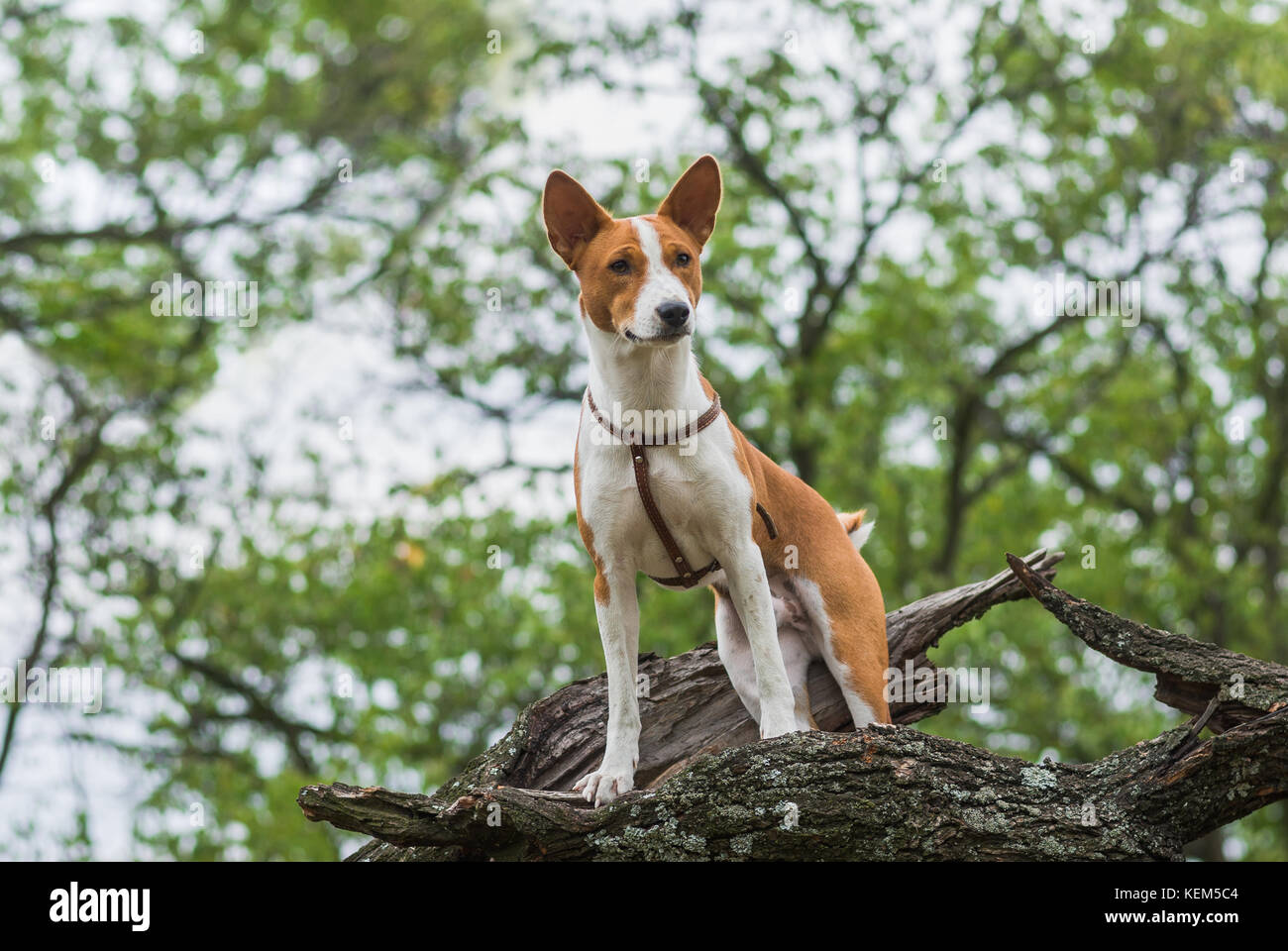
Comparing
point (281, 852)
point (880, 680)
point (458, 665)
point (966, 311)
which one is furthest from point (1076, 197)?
point (281, 852)

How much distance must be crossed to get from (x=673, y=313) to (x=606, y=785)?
210cm

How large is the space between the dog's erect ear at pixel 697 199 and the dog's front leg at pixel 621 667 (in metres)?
1.65

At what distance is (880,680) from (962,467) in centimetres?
1182

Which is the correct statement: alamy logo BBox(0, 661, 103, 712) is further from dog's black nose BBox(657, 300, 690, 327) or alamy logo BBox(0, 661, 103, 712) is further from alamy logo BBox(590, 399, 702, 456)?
dog's black nose BBox(657, 300, 690, 327)

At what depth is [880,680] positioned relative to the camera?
644 centimetres

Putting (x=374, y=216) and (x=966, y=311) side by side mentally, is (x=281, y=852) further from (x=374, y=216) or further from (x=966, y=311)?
(x=966, y=311)

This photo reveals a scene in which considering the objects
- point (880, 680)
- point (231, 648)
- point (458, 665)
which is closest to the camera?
point (880, 680)

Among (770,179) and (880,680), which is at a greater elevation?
(770,179)

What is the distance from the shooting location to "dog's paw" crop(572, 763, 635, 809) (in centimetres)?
569

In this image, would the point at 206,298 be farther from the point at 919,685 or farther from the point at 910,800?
the point at 910,800

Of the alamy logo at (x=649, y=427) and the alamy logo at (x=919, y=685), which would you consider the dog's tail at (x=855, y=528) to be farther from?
the alamy logo at (x=649, y=427)

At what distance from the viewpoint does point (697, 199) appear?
5938 mm
